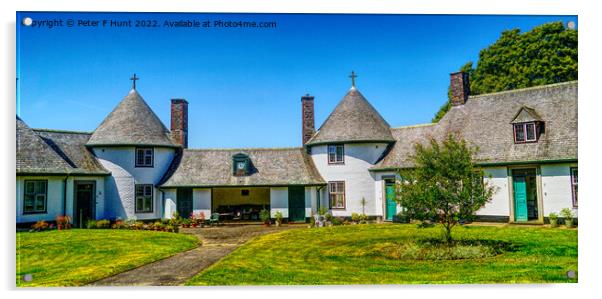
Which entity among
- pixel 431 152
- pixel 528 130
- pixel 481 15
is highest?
pixel 481 15

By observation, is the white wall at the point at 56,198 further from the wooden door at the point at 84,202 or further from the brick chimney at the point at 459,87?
the brick chimney at the point at 459,87

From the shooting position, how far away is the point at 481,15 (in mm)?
10812

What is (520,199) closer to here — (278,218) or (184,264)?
(278,218)

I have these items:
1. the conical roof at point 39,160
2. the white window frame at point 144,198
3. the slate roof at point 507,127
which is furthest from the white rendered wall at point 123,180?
the slate roof at point 507,127

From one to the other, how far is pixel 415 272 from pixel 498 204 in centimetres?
978

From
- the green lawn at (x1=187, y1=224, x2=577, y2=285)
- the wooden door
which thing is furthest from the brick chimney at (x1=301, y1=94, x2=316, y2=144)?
the wooden door

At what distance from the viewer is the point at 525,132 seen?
17922 mm

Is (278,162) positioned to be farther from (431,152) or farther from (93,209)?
(431,152)

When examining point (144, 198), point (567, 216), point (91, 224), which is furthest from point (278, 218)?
point (567, 216)

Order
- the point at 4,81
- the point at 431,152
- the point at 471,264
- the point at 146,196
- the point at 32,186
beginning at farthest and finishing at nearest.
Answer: the point at 146,196 < the point at 32,186 < the point at 431,152 < the point at 471,264 < the point at 4,81

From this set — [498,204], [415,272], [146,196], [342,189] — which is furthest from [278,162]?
[415,272]

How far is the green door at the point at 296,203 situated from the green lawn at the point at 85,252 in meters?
6.40

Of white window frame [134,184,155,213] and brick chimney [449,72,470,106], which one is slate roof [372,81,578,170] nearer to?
brick chimney [449,72,470,106]

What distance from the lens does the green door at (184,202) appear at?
2188cm
